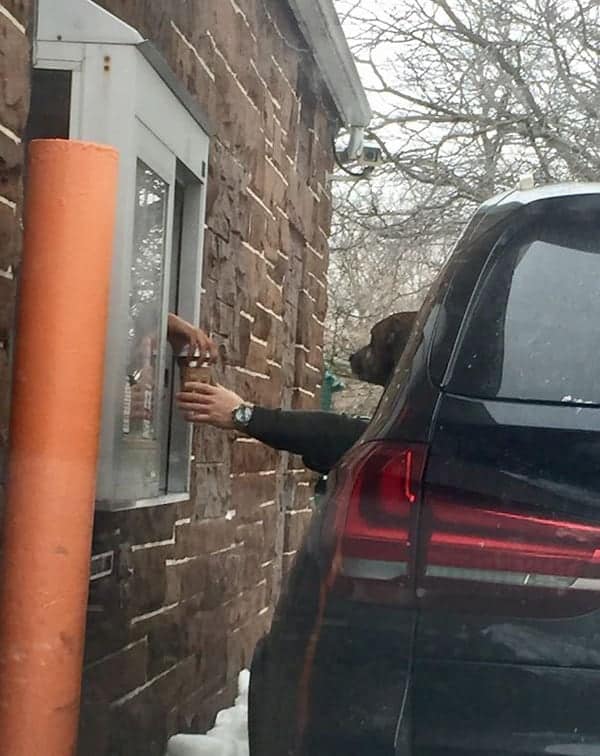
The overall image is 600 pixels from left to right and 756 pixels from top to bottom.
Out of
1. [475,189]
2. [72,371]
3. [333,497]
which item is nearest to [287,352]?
[72,371]

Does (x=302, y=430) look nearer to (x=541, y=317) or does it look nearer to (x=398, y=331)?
(x=398, y=331)

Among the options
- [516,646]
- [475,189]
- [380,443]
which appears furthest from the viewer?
[475,189]

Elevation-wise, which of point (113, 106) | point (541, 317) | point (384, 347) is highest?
point (113, 106)

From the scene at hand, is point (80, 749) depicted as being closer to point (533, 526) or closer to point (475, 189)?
point (533, 526)

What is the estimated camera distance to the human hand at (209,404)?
4.14 metres

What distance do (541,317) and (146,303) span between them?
1.65m

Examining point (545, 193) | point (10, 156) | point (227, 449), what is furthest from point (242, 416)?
point (545, 193)

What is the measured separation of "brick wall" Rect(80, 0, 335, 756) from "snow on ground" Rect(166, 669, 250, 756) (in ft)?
0.19

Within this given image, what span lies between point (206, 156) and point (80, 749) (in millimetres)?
1918

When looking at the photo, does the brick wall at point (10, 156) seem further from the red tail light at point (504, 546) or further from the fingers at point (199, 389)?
the fingers at point (199, 389)

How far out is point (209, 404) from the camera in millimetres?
4141

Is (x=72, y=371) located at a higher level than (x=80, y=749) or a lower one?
higher

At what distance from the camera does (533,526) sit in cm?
217

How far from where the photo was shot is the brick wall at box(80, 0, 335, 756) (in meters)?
3.91
